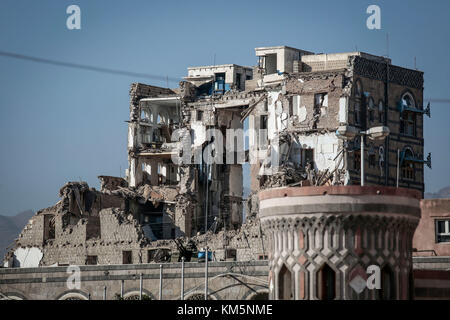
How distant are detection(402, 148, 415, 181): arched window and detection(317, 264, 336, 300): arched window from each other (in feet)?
137

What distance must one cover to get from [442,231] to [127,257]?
86.3 feet

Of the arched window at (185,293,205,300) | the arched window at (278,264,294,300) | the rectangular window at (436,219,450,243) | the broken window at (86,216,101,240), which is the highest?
the broken window at (86,216,101,240)

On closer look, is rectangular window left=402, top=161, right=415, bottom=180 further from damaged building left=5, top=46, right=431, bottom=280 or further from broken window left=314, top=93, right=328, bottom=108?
broken window left=314, top=93, right=328, bottom=108

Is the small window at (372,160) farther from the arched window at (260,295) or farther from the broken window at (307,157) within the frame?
the arched window at (260,295)

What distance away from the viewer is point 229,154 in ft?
293

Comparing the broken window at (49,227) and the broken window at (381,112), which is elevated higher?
the broken window at (381,112)

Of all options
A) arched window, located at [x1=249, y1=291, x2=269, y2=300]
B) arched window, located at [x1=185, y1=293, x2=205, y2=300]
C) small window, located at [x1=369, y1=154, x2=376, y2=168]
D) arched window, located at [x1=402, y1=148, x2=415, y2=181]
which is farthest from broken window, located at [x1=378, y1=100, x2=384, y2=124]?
arched window, located at [x1=185, y1=293, x2=205, y2=300]

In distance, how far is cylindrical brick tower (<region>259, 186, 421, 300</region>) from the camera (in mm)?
41312

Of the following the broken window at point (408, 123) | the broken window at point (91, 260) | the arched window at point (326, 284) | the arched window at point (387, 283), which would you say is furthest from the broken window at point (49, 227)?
the arched window at point (387, 283)

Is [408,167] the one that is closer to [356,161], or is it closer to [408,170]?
[408,170]

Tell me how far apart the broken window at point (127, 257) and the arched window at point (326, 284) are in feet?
131

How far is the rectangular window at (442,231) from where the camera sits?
61375 millimetres

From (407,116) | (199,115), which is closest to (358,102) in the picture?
(407,116)
